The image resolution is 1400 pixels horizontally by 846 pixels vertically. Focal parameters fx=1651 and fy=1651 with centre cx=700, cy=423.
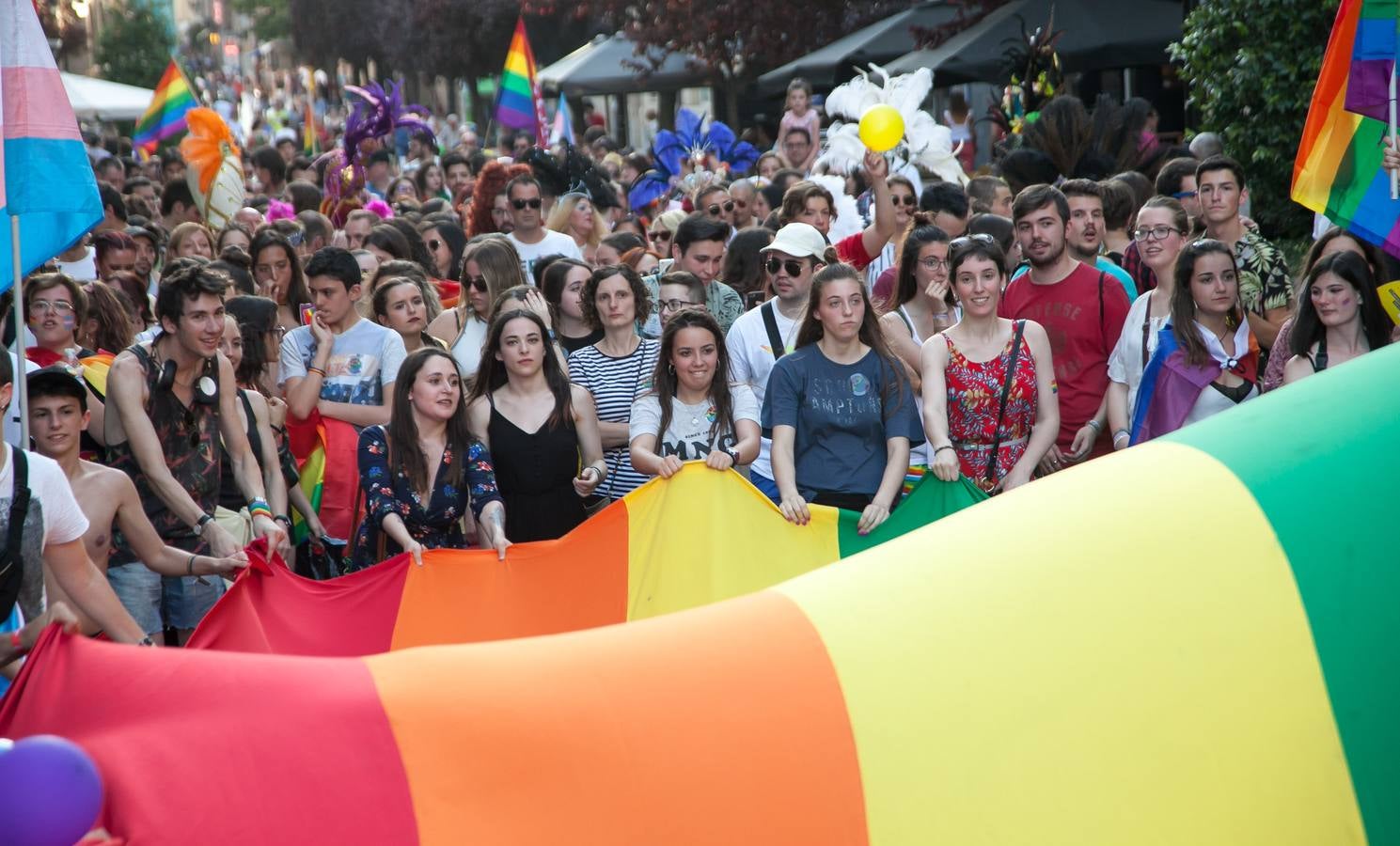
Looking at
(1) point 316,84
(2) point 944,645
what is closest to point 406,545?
(2) point 944,645

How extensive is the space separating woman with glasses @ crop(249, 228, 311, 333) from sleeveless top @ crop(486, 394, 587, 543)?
11.5 feet

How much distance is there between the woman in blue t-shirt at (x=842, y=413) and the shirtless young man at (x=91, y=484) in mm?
2181

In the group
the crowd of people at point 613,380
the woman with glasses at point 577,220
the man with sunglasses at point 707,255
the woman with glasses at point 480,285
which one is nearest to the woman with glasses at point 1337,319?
the crowd of people at point 613,380

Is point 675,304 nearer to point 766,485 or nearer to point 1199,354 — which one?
point 766,485

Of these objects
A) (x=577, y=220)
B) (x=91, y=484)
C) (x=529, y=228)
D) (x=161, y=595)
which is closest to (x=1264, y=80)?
(x=577, y=220)

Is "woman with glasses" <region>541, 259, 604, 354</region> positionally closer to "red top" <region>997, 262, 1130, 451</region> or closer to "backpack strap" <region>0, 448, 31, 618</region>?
"red top" <region>997, 262, 1130, 451</region>

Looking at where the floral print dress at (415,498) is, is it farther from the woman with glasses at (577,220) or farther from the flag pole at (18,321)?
the woman with glasses at (577,220)

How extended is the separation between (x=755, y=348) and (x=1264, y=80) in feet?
21.4

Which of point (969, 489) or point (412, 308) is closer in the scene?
point (969, 489)

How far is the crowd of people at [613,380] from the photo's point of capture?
20.6 ft

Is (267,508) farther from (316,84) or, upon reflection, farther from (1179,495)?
(316,84)

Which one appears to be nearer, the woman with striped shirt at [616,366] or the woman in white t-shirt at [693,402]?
the woman in white t-shirt at [693,402]

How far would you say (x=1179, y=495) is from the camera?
3.43 m

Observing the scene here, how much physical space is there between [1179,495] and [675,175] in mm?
12579
